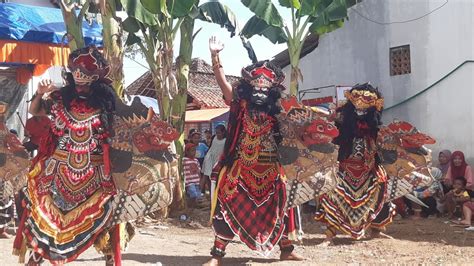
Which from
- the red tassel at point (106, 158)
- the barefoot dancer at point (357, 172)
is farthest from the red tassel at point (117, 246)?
the barefoot dancer at point (357, 172)

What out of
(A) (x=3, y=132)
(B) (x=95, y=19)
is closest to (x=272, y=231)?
(A) (x=3, y=132)

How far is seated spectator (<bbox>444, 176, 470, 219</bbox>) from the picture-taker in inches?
372

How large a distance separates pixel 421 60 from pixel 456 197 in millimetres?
3800

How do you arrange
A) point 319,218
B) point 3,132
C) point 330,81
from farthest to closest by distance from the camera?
point 330,81, point 319,218, point 3,132

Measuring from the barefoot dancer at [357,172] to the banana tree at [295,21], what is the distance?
2978 millimetres

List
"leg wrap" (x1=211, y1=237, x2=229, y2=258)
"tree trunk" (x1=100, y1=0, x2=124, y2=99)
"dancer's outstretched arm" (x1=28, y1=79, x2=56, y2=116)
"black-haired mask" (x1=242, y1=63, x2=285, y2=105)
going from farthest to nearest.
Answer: "tree trunk" (x1=100, y1=0, x2=124, y2=99) → "leg wrap" (x1=211, y1=237, x2=229, y2=258) → "black-haired mask" (x1=242, y1=63, x2=285, y2=105) → "dancer's outstretched arm" (x1=28, y1=79, x2=56, y2=116)

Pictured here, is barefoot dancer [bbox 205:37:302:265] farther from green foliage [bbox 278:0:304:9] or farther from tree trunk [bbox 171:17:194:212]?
green foliage [bbox 278:0:304:9]

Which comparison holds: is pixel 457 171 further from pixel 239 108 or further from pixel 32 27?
pixel 32 27

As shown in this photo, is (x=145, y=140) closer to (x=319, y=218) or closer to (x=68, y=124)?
(x=68, y=124)

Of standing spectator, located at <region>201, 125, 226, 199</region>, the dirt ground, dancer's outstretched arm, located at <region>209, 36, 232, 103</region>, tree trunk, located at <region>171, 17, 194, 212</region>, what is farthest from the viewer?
standing spectator, located at <region>201, 125, 226, 199</region>

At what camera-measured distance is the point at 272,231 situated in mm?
5551

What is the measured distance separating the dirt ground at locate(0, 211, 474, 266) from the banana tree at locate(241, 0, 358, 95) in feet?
9.71

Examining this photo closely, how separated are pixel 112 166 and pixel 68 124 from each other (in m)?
0.46

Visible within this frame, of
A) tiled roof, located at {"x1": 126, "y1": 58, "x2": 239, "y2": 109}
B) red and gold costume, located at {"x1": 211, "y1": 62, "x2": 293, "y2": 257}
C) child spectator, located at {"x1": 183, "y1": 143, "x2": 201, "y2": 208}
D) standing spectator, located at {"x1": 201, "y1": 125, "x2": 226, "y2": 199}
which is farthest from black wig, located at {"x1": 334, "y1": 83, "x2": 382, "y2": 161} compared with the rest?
tiled roof, located at {"x1": 126, "y1": 58, "x2": 239, "y2": 109}
